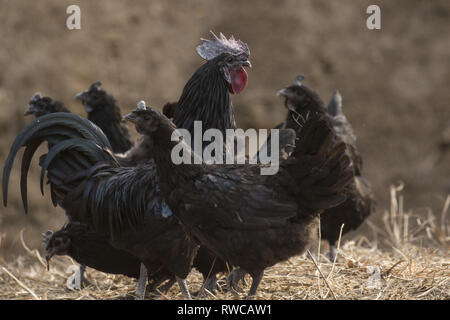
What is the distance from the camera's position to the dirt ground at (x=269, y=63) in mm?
10734

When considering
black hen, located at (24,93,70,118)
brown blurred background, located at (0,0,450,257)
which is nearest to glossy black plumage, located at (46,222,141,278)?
black hen, located at (24,93,70,118)

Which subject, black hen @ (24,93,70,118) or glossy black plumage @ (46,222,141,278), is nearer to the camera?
glossy black plumage @ (46,222,141,278)

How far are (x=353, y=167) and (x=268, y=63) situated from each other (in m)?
6.91

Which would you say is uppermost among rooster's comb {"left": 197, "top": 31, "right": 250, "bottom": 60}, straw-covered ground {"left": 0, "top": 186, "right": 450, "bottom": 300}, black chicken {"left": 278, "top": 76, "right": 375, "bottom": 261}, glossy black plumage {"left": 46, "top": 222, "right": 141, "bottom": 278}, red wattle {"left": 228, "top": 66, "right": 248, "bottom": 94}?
rooster's comb {"left": 197, "top": 31, "right": 250, "bottom": 60}

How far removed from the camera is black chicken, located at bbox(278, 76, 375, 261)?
5.63 meters

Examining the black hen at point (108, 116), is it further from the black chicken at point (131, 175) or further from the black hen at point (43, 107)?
the black chicken at point (131, 175)

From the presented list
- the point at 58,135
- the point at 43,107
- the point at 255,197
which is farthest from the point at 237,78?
the point at 43,107

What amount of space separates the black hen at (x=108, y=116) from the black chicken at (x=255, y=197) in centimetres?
254

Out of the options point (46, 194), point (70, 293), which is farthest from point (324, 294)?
point (46, 194)

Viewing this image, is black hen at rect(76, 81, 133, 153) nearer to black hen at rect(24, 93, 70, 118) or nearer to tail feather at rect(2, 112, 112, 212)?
black hen at rect(24, 93, 70, 118)

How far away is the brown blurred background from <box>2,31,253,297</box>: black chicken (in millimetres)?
6098

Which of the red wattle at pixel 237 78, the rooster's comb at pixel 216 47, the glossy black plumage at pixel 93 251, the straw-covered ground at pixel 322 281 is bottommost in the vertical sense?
the straw-covered ground at pixel 322 281

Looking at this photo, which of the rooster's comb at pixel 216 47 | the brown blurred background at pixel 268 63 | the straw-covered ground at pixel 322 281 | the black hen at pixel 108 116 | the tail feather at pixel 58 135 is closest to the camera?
the straw-covered ground at pixel 322 281

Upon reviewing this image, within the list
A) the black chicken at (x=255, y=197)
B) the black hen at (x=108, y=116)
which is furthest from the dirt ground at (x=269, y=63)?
the black chicken at (x=255, y=197)
